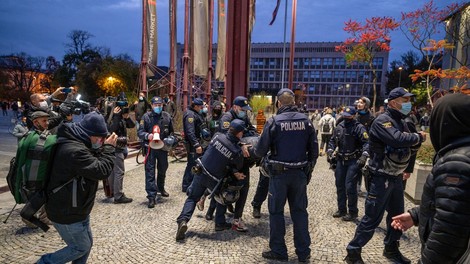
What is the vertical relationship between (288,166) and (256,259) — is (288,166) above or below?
above

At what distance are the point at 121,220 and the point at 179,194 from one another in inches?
67.7

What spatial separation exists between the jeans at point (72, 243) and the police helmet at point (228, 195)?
1.97m

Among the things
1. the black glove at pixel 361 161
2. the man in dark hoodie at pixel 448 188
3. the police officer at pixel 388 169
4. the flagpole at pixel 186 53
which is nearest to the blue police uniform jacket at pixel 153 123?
the black glove at pixel 361 161

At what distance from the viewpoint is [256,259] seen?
375 centimetres

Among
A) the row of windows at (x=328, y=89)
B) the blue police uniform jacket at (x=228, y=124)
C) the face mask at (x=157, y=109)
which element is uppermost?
the row of windows at (x=328, y=89)

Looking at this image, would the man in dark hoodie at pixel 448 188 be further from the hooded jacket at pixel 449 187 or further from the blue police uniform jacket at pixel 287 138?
the blue police uniform jacket at pixel 287 138

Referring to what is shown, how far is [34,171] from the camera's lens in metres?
2.59

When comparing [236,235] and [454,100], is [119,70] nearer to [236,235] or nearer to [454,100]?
[236,235]

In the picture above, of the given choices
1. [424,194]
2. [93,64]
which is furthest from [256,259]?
[93,64]

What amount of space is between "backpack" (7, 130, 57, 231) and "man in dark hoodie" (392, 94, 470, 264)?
9.31 ft

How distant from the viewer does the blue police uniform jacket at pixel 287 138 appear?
11.9 feet

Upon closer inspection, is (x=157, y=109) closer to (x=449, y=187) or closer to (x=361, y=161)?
(x=361, y=161)

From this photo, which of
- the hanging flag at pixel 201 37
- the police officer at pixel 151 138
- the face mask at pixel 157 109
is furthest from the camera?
the hanging flag at pixel 201 37

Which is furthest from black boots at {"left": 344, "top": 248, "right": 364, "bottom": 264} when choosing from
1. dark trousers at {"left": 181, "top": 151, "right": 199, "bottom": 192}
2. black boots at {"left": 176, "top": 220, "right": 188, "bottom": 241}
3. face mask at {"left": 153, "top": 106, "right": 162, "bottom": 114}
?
face mask at {"left": 153, "top": 106, "right": 162, "bottom": 114}
